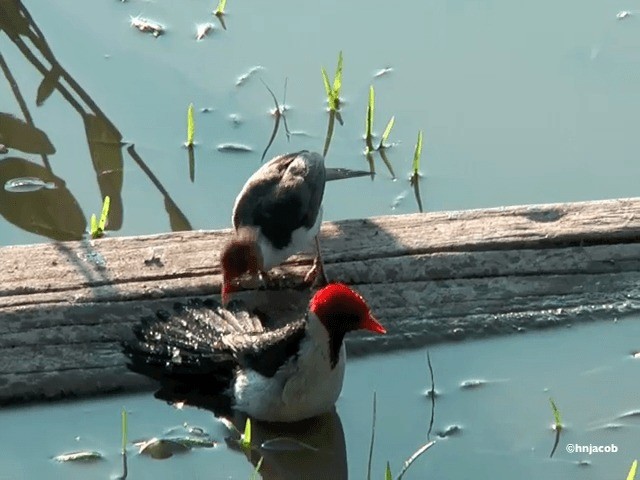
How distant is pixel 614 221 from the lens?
532cm

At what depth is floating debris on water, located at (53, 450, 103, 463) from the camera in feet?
14.9

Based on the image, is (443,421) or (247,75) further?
(247,75)

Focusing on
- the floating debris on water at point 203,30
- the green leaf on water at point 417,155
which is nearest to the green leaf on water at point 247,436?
the green leaf on water at point 417,155

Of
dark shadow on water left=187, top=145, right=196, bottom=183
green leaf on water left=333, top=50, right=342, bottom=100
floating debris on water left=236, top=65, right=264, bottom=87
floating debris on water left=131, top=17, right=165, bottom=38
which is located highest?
floating debris on water left=131, top=17, right=165, bottom=38

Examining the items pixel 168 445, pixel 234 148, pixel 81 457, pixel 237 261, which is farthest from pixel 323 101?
pixel 81 457

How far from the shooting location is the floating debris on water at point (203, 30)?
25.9 ft

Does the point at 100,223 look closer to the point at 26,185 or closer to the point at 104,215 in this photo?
the point at 104,215

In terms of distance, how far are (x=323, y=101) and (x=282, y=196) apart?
1337 millimetres

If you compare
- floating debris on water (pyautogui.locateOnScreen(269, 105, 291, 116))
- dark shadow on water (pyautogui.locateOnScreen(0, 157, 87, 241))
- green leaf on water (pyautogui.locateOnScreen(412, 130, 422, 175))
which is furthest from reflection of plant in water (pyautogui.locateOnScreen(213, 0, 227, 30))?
green leaf on water (pyautogui.locateOnScreen(412, 130, 422, 175))

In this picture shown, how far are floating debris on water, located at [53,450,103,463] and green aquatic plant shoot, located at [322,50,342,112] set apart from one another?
112 inches

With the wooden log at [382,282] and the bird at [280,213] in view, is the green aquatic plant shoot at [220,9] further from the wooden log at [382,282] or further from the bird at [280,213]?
the wooden log at [382,282]

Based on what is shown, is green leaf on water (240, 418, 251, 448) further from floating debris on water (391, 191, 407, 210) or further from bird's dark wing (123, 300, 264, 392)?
floating debris on water (391, 191, 407, 210)

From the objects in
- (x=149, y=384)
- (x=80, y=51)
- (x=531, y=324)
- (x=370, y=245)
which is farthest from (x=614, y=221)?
(x=80, y=51)

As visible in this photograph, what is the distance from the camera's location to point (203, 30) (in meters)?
7.93
